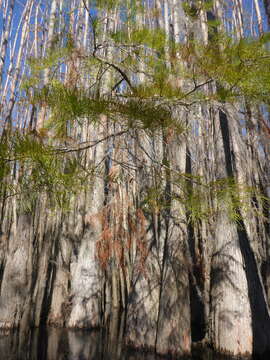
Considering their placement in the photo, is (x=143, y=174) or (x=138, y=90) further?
(x=143, y=174)

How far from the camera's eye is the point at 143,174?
3.57 m

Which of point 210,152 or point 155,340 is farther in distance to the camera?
point 210,152

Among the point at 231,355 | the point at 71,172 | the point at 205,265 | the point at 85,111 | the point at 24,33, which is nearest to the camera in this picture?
the point at 85,111

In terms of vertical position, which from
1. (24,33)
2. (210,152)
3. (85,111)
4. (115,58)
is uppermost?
(24,33)

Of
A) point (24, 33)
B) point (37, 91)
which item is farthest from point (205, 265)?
point (24, 33)

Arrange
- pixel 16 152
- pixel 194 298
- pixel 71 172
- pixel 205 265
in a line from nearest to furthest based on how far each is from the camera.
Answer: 1. pixel 16 152
2. pixel 71 172
3. pixel 194 298
4. pixel 205 265

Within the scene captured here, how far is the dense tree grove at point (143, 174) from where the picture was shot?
86.5 inches

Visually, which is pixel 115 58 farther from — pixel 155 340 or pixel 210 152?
pixel 210 152

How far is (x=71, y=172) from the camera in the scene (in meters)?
2.32

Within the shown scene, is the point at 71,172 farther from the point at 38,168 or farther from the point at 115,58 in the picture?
the point at 115,58

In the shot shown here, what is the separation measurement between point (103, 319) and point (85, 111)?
17.5 ft

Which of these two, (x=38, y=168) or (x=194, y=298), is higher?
(x=38, y=168)

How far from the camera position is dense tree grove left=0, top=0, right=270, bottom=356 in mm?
2197

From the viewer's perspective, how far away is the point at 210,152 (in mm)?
7043
